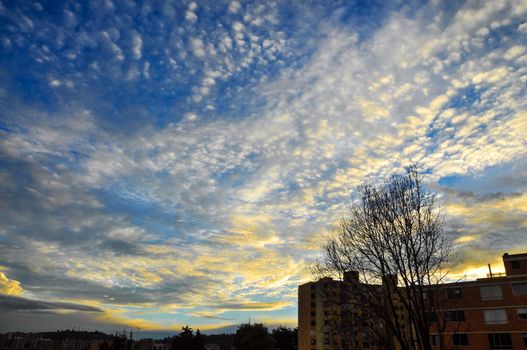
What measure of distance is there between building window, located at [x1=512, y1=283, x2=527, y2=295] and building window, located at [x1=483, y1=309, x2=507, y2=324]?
2.86m

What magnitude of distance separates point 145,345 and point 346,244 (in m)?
108

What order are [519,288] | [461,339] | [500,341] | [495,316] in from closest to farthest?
[500,341], [519,288], [495,316], [461,339]

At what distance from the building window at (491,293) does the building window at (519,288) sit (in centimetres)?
159

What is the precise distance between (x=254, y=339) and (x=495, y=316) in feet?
156

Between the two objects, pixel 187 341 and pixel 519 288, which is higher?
pixel 519 288

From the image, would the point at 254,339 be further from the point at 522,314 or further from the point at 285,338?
the point at 522,314

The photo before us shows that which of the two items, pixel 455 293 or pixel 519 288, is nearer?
pixel 519 288

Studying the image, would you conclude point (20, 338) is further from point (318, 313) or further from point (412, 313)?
point (412, 313)

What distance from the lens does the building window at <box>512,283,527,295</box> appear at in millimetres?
45250

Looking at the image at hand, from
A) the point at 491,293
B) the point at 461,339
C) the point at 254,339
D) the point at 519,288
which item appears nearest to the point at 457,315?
the point at 461,339

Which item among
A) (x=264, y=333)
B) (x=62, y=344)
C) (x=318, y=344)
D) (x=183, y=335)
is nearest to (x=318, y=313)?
(x=318, y=344)

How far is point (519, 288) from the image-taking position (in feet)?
149

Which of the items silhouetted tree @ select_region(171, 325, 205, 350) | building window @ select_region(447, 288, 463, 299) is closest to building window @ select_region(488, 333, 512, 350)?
building window @ select_region(447, 288, 463, 299)

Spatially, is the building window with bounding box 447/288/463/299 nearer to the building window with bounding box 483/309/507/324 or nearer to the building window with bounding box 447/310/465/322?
the building window with bounding box 447/310/465/322
